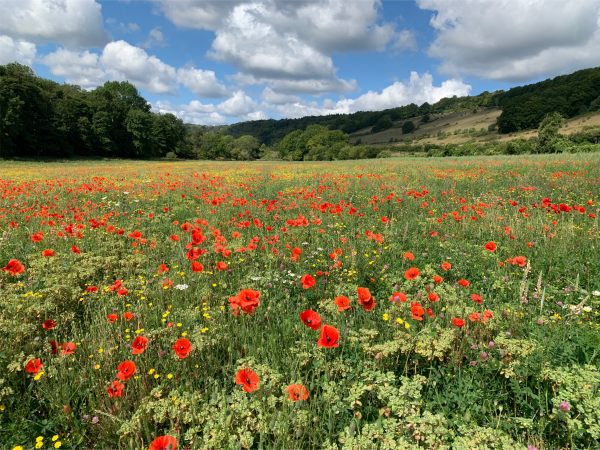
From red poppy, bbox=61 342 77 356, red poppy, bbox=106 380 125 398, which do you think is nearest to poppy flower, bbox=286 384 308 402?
red poppy, bbox=106 380 125 398

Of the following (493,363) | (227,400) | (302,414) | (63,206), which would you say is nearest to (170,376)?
(227,400)

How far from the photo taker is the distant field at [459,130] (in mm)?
78938

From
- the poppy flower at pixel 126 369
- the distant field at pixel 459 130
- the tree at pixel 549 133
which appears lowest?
the poppy flower at pixel 126 369

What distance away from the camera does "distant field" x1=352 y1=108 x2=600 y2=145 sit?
3108 inches

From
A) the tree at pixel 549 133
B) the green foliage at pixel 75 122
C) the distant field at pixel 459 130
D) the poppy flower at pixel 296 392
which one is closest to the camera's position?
the poppy flower at pixel 296 392

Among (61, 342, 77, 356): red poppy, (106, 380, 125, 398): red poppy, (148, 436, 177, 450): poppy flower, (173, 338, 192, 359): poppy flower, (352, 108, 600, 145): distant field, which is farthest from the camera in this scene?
(352, 108, 600, 145): distant field

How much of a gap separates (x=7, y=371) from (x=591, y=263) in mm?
5700

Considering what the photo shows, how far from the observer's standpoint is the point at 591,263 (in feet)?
13.2

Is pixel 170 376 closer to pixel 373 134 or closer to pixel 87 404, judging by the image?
pixel 87 404

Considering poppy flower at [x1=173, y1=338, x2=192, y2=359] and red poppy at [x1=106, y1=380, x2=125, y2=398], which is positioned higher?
poppy flower at [x1=173, y1=338, x2=192, y2=359]

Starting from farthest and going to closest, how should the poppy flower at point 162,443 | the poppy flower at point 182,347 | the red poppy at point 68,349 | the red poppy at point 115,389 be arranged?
the red poppy at point 68,349 < the poppy flower at point 182,347 < the red poppy at point 115,389 < the poppy flower at point 162,443

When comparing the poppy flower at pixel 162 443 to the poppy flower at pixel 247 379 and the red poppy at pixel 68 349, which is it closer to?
the poppy flower at pixel 247 379

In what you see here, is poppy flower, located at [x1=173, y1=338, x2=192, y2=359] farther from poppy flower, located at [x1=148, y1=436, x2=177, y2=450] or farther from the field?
poppy flower, located at [x1=148, y1=436, x2=177, y2=450]

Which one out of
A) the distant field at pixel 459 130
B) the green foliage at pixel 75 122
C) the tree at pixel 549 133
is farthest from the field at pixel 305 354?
the distant field at pixel 459 130
